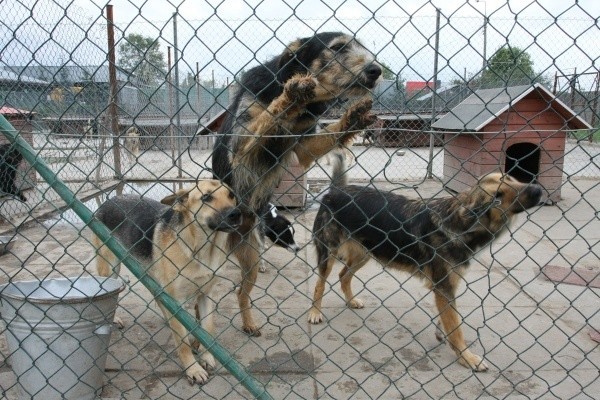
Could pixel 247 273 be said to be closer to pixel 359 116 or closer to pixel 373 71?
pixel 359 116

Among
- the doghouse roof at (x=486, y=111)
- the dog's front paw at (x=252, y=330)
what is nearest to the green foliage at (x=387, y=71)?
the dog's front paw at (x=252, y=330)

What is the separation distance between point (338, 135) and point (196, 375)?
1860mm

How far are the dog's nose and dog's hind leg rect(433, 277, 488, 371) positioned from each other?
1719 mm

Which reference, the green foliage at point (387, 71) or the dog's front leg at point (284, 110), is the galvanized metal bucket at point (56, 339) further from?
the green foliage at point (387, 71)

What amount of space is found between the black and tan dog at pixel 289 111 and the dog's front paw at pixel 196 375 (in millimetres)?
1022

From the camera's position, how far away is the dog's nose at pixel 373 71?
9.32 feet

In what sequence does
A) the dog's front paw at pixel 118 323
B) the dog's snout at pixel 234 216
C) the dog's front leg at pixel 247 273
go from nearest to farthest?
the dog's snout at pixel 234 216 < the dog's front leg at pixel 247 273 < the dog's front paw at pixel 118 323

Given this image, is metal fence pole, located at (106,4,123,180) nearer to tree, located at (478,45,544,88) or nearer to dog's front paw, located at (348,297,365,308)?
tree, located at (478,45,544,88)

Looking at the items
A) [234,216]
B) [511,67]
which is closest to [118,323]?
[234,216]

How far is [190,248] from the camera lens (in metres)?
3.50

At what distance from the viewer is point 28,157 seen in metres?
2.29

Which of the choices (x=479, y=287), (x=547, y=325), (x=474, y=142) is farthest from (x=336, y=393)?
(x=474, y=142)

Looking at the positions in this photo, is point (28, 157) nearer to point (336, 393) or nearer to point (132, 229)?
point (132, 229)

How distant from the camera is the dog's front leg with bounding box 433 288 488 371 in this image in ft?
11.6
